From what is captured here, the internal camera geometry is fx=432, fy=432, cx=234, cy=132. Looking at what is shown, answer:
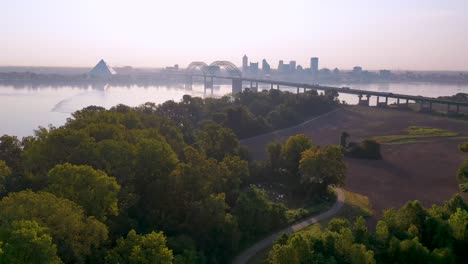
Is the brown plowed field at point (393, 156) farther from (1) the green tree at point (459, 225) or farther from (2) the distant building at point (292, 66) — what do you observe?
(2) the distant building at point (292, 66)

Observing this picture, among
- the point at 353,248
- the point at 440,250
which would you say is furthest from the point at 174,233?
the point at 440,250

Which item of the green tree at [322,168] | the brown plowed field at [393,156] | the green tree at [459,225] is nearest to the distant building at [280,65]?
the brown plowed field at [393,156]

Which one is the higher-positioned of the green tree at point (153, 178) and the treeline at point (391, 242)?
the green tree at point (153, 178)

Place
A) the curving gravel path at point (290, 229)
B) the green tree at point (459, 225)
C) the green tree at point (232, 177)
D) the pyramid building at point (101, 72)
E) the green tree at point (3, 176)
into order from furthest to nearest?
the pyramid building at point (101, 72)
the green tree at point (232, 177)
the curving gravel path at point (290, 229)
the green tree at point (3, 176)
the green tree at point (459, 225)

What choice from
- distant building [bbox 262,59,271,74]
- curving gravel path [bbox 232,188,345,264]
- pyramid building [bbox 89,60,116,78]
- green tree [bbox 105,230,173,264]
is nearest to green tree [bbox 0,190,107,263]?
green tree [bbox 105,230,173,264]

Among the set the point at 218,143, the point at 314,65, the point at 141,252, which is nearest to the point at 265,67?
the point at 314,65

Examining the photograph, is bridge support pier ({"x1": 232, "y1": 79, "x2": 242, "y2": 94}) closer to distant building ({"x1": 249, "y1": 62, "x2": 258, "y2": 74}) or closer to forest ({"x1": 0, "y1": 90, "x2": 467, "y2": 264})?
distant building ({"x1": 249, "y1": 62, "x2": 258, "y2": 74})

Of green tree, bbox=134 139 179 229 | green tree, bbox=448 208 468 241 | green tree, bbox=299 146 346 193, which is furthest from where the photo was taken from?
green tree, bbox=299 146 346 193
